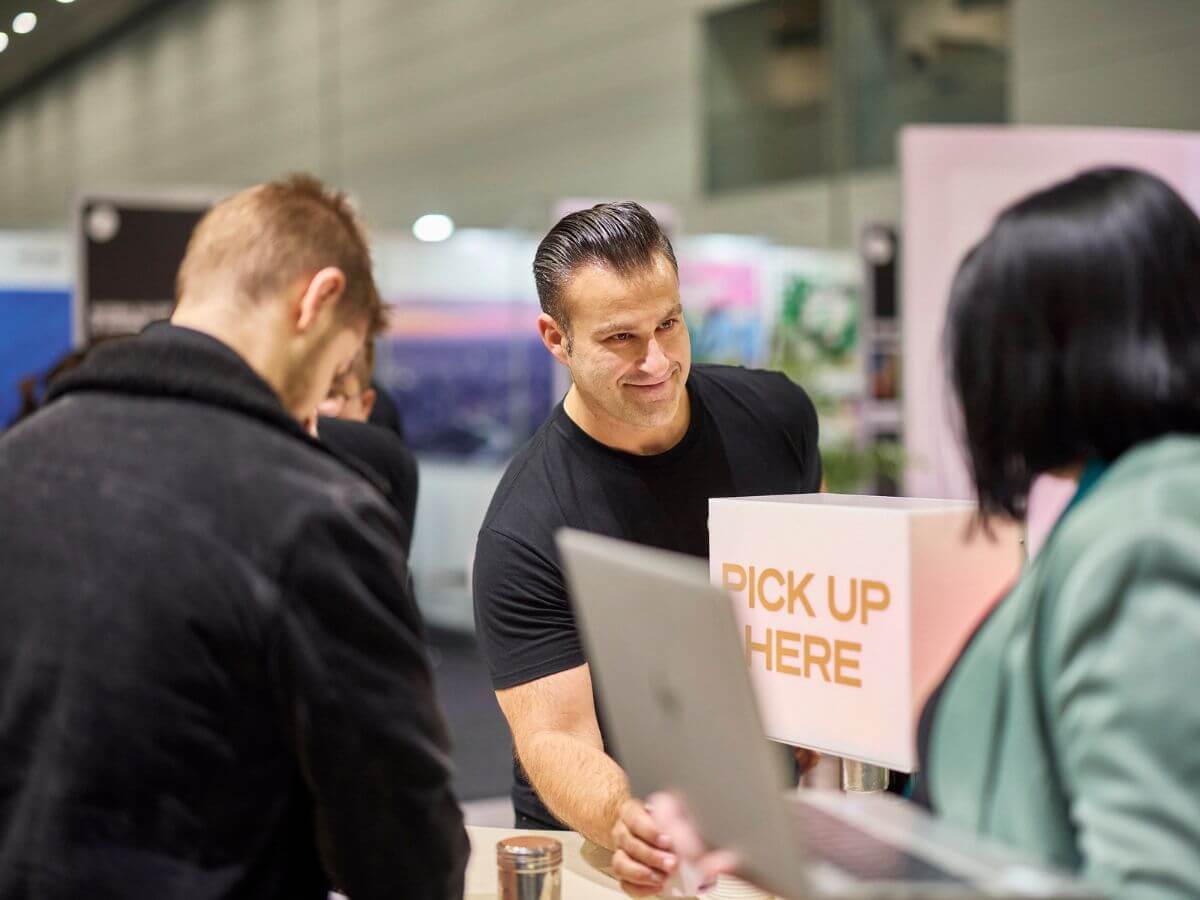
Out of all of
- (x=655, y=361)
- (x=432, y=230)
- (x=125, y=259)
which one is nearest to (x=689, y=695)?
(x=655, y=361)

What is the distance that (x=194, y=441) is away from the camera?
1211 millimetres

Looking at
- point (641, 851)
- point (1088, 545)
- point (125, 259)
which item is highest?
point (125, 259)

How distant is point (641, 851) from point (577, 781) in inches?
10.5

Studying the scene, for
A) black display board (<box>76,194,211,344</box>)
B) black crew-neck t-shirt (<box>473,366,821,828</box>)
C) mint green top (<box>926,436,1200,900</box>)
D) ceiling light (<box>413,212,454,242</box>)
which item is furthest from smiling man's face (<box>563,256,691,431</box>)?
ceiling light (<box>413,212,454,242</box>)

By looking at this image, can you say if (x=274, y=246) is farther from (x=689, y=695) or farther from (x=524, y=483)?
(x=524, y=483)

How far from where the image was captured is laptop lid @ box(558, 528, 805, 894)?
0.92m

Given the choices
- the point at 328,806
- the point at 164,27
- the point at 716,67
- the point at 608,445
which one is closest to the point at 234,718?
the point at 328,806

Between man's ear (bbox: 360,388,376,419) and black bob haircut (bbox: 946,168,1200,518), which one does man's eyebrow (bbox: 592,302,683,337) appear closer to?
black bob haircut (bbox: 946,168,1200,518)

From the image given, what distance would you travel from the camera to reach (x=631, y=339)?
201 centimetres

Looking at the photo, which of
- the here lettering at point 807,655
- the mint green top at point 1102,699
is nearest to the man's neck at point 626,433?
the here lettering at point 807,655

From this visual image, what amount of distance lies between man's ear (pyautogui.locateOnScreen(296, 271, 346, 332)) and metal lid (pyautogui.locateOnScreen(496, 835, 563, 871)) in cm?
66

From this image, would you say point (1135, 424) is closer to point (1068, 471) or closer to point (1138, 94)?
point (1068, 471)

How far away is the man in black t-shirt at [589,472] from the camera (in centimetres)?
199

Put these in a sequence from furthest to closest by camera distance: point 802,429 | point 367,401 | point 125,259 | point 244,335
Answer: point 125,259 < point 367,401 < point 802,429 < point 244,335
